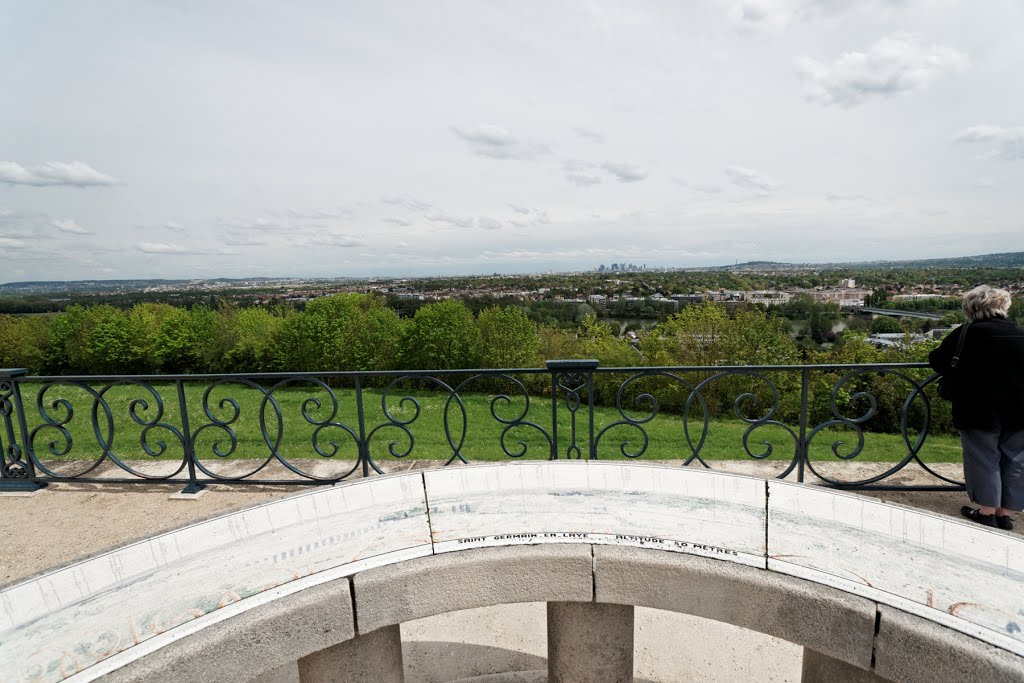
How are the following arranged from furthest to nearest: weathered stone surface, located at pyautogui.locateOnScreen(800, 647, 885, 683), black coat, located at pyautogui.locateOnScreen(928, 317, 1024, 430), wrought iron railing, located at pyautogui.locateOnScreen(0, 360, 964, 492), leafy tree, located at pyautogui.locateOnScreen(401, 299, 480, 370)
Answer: leafy tree, located at pyautogui.locateOnScreen(401, 299, 480, 370), wrought iron railing, located at pyautogui.locateOnScreen(0, 360, 964, 492), black coat, located at pyautogui.locateOnScreen(928, 317, 1024, 430), weathered stone surface, located at pyautogui.locateOnScreen(800, 647, 885, 683)

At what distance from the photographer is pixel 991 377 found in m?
2.87

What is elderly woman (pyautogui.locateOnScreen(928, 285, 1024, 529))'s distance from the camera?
9.36ft

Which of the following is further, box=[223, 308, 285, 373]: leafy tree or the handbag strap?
box=[223, 308, 285, 373]: leafy tree

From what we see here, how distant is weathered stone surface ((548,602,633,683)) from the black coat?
261cm

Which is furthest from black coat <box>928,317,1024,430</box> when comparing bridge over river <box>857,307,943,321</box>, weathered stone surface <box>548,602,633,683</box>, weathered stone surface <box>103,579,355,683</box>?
bridge over river <box>857,307,943,321</box>

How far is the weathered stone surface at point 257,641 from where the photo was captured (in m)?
1.42

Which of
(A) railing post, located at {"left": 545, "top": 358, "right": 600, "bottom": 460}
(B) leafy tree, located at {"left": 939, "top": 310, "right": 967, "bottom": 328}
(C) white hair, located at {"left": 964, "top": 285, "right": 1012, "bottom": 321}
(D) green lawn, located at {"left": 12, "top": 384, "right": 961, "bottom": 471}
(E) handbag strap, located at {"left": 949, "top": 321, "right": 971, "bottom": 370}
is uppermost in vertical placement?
(C) white hair, located at {"left": 964, "top": 285, "right": 1012, "bottom": 321}

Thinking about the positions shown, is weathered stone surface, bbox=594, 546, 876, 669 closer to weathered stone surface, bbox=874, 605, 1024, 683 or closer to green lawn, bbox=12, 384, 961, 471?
weathered stone surface, bbox=874, 605, 1024, 683

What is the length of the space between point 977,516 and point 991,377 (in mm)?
1071

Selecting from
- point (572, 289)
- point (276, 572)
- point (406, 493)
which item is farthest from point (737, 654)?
point (572, 289)

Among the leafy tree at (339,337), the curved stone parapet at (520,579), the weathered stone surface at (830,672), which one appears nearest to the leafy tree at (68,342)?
the leafy tree at (339,337)

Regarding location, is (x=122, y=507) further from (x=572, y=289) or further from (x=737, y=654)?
(x=572, y=289)

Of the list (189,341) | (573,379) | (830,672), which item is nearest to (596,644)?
(830,672)

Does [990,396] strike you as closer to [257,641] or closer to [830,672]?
[830,672]
